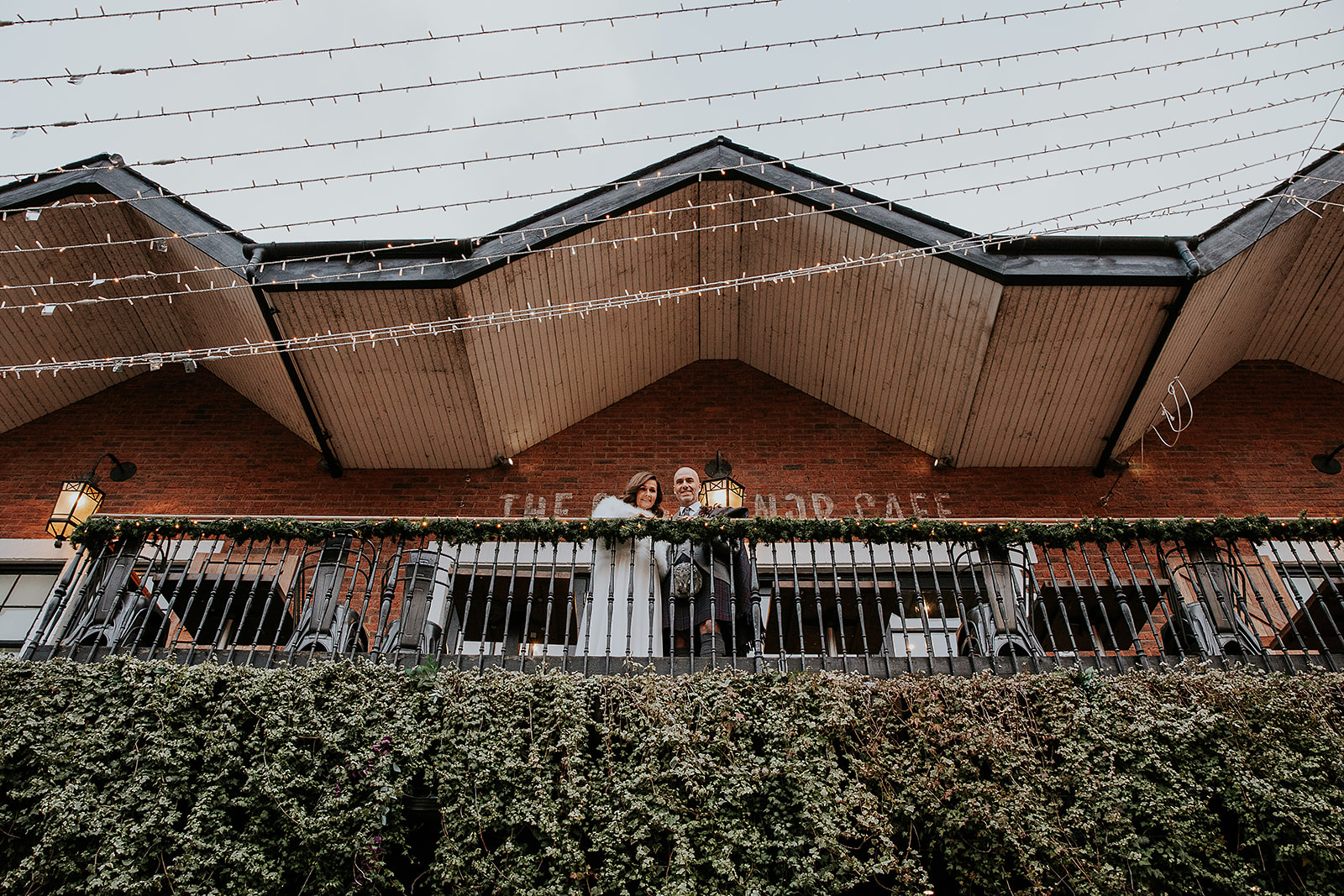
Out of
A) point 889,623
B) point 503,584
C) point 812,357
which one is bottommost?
point 889,623

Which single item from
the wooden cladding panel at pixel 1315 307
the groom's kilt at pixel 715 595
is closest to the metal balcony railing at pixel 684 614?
the groom's kilt at pixel 715 595

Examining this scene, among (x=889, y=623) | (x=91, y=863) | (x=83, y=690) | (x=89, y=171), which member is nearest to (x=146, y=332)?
(x=89, y=171)

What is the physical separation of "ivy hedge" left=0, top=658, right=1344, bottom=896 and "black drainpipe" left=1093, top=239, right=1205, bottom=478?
11.4ft

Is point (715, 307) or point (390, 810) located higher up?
point (715, 307)

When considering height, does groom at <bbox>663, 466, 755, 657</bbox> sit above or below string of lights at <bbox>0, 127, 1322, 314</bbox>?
below

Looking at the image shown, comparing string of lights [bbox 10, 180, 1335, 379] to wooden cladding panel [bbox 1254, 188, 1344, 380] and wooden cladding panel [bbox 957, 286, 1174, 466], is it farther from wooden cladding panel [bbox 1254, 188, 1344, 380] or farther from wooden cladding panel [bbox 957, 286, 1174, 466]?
wooden cladding panel [bbox 1254, 188, 1344, 380]

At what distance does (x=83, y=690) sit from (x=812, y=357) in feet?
21.4

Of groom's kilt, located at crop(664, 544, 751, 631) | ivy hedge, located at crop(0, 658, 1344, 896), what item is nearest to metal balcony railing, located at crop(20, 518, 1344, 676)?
groom's kilt, located at crop(664, 544, 751, 631)

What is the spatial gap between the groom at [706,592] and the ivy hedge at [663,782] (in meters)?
0.46

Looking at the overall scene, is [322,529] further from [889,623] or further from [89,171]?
[89,171]

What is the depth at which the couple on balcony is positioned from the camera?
5.19 metres

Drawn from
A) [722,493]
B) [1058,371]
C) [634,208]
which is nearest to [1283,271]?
[1058,371]

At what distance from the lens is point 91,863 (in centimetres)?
416

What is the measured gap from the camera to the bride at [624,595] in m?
5.31
